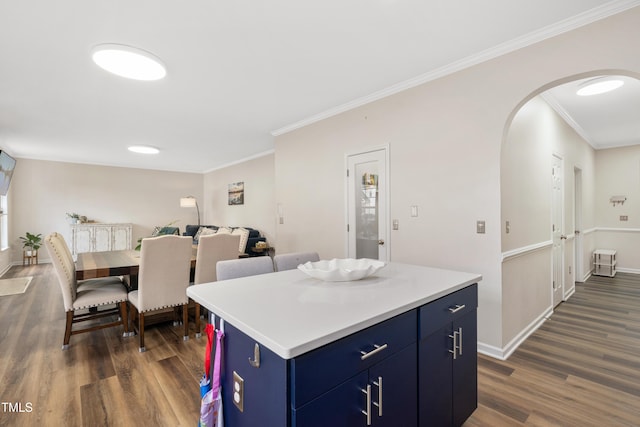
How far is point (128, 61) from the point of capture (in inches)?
97.7

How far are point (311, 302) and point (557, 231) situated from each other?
13.5 feet

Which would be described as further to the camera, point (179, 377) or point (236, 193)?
point (236, 193)

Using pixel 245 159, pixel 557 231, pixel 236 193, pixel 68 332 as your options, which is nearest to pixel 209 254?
pixel 68 332

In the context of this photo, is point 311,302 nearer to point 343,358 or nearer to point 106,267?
point 343,358

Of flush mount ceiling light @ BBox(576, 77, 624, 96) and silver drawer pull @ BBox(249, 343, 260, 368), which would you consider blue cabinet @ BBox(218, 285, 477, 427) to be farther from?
flush mount ceiling light @ BBox(576, 77, 624, 96)

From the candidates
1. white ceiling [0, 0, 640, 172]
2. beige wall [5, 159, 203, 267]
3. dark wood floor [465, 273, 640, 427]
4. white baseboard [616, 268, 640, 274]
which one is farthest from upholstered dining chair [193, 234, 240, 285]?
white baseboard [616, 268, 640, 274]

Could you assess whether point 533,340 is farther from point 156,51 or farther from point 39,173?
point 39,173

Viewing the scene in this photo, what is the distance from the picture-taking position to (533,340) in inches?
113

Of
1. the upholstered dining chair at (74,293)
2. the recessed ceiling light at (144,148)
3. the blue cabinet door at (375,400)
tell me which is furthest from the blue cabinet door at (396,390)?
the recessed ceiling light at (144,148)

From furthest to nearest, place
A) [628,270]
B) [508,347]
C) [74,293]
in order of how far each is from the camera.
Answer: [628,270] < [74,293] < [508,347]

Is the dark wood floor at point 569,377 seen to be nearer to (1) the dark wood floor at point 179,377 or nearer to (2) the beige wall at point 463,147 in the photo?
(1) the dark wood floor at point 179,377

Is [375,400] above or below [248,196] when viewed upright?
below

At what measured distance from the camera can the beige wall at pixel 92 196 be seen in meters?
6.83

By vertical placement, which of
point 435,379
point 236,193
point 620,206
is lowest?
point 435,379
